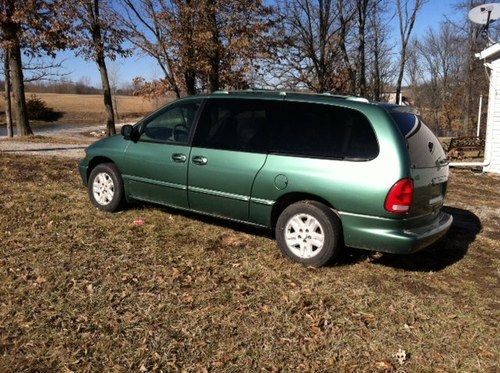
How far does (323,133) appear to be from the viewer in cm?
467

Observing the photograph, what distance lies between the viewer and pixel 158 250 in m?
5.04

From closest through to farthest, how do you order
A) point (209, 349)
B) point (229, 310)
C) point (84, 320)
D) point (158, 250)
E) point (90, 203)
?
point (209, 349) → point (84, 320) → point (229, 310) → point (158, 250) → point (90, 203)

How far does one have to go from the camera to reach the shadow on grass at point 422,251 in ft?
16.6

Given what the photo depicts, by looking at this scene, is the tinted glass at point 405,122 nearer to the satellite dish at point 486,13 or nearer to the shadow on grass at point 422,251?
the shadow on grass at point 422,251

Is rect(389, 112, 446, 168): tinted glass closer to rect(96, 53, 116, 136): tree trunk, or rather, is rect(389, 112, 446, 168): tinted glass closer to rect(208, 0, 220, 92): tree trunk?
rect(208, 0, 220, 92): tree trunk

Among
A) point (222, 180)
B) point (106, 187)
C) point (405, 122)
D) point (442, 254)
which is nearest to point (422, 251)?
point (442, 254)

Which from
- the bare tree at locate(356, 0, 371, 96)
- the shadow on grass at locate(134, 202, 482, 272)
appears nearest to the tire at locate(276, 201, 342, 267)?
the shadow on grass at locate(134, 202, 482, 272)

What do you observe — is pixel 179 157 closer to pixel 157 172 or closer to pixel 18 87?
pixel 157 172

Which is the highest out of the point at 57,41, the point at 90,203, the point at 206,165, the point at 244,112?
the point at 57,41

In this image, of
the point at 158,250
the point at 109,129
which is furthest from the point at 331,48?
the point at 158,250

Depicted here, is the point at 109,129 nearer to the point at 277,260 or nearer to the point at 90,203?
the point at 90,203

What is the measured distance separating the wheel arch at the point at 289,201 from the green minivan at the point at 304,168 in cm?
1

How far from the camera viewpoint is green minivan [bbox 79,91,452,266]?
14.2 ft

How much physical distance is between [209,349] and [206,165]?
243cm
